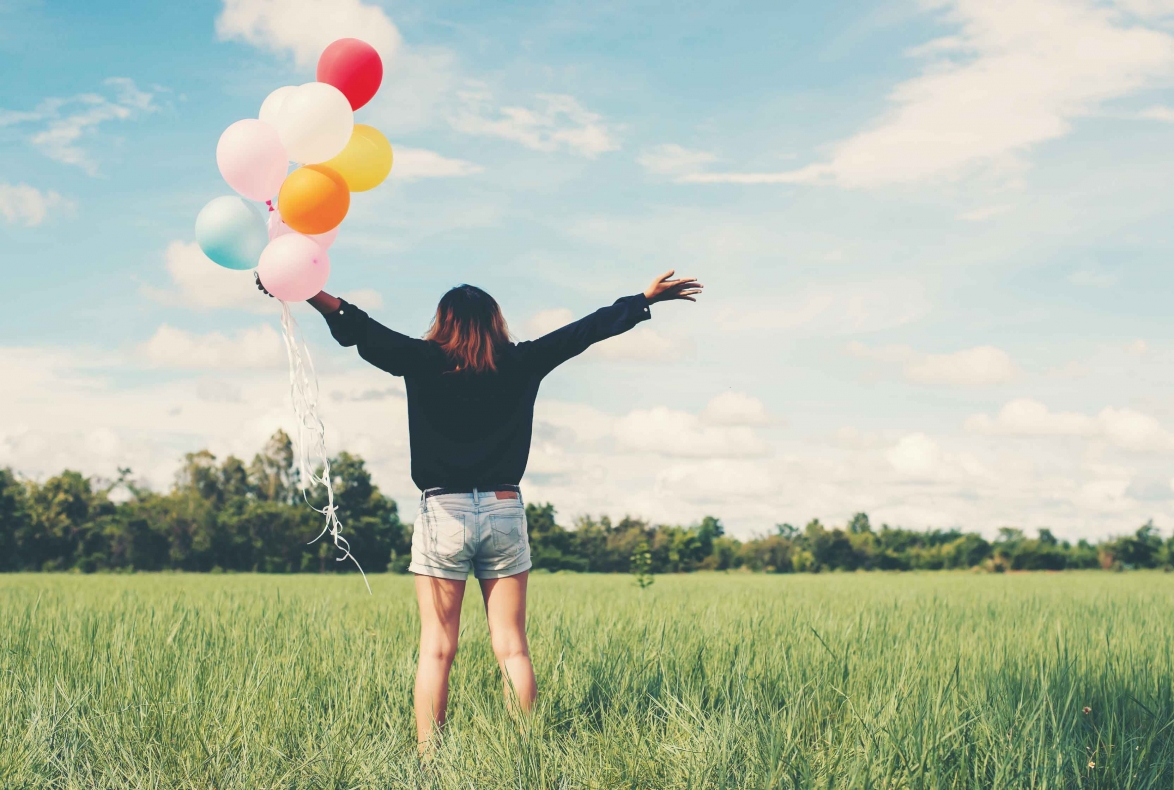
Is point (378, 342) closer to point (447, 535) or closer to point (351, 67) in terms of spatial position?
point (447, 535)

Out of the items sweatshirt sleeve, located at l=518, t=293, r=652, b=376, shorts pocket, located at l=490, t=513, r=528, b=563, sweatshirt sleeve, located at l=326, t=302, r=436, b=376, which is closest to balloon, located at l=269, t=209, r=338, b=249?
sweatshirt sleeve, located at l=326, t=302, r=436, b=376

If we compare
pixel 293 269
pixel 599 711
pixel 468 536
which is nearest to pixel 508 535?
pixel 468 536

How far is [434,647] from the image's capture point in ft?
11.8

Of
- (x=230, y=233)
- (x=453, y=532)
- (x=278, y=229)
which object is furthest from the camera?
(x=278, y=229)

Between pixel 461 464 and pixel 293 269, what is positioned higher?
pixel 293 269

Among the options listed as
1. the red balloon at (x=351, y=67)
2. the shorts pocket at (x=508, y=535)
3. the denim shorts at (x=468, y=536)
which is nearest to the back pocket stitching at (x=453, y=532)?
the denim shorts at (x=468, y=536)

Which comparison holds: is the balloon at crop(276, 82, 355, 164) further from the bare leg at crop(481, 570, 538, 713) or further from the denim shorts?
the bare leg at crop(481, 570, 538, 713)

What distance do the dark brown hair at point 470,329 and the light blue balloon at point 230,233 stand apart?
907 mm

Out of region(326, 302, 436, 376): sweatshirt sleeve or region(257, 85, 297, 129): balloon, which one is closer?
region(326, 302, 436, 376): sweatshirt sleeve

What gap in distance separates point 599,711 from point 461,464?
5.25ft

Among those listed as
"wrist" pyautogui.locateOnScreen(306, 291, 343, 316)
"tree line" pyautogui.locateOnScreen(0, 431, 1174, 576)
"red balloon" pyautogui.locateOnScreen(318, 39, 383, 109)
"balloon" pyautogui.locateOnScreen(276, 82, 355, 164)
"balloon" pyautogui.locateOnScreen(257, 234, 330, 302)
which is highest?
"red balloon" pyautogui.locateOnScreen(318, 39, 383, 109)

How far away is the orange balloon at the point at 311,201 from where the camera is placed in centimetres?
372

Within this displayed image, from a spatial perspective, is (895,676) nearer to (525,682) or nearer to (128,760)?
(525,682)

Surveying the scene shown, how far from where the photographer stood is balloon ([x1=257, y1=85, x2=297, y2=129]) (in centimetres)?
394
